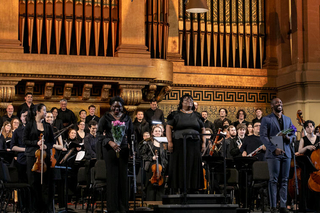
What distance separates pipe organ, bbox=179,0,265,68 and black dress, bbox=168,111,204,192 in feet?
16.5

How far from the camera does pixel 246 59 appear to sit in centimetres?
1262

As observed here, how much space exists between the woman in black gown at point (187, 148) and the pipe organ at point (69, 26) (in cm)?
408

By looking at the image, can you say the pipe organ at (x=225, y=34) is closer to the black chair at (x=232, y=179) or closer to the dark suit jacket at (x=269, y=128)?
the black chair at (x=232, y=179)

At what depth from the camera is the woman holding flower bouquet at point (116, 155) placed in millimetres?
7148

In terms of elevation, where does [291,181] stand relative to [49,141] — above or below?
below

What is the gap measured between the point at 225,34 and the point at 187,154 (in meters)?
5.72

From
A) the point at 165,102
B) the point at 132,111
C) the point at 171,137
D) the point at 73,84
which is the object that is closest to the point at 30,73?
the point at 73,84

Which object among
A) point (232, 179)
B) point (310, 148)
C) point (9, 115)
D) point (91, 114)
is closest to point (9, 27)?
point (9, 115)

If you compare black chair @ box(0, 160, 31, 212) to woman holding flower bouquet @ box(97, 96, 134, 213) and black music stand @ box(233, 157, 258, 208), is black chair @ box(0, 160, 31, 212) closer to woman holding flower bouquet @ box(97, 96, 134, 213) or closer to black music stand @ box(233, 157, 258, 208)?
woman holding flower bouquet @ box(97, 96, 134, 213)

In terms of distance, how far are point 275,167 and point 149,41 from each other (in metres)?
4.80

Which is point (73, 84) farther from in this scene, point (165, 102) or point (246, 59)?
point (246, 59)

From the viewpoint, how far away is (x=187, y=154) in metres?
7.36

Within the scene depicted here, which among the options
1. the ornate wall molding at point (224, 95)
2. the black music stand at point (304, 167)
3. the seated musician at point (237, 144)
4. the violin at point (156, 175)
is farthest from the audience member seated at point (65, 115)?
the black music stand at point (304, 167)

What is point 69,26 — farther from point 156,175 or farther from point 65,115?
point 156,175
